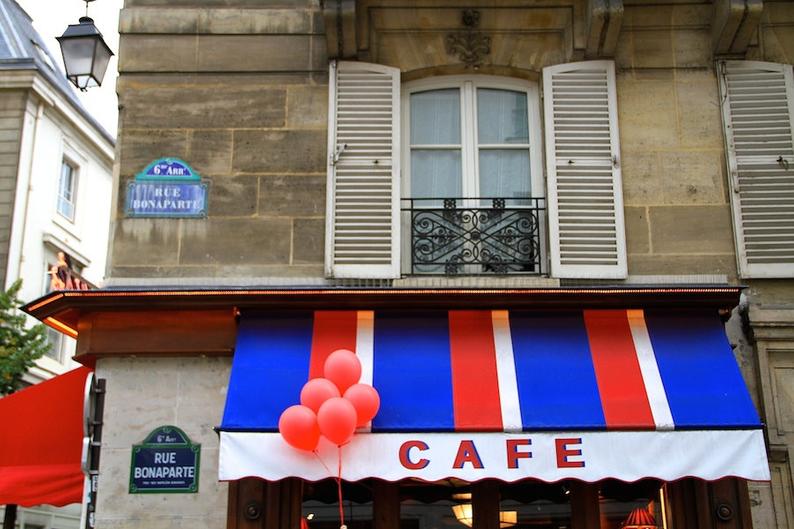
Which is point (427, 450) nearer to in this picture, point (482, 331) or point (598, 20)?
point (482, 331)

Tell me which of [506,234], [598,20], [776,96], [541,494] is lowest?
[541,494]

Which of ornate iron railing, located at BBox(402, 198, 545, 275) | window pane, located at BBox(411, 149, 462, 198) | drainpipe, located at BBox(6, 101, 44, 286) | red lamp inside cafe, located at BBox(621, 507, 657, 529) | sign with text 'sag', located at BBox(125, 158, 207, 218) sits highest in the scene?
drainpipe, located at BBox(6, 101, 44, 286)

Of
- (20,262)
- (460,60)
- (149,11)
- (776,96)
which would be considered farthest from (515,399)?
(20,262)

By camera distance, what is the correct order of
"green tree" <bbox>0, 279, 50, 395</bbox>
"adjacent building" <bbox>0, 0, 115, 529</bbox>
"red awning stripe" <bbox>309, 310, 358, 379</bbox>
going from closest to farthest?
"red awning stripe" <bbox>309, 310, 358, 379</bbox>, "green tree" <bbox>0, 279, 50, 395</bbox>, "adjacent building" <bbox>0, 0, 115, 529</bbox>

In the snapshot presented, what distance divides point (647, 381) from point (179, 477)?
3.72 m

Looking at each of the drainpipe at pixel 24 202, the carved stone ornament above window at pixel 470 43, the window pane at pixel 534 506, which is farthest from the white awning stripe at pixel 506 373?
the drainpipe at pixel 24 202

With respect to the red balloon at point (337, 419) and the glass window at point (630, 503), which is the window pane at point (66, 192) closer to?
the red balloon at point (337, 419)

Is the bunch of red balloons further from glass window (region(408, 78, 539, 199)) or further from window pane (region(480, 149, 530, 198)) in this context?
window pane (region(480, 149, 530, 198))

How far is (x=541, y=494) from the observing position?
25.3ft

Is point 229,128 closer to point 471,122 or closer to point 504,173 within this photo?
point 471,122

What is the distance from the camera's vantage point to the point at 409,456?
6.68m

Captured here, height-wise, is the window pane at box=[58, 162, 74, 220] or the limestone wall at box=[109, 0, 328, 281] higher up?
the window pane at box=[58, 162, 74, 220]

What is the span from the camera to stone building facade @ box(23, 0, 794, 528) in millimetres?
7781

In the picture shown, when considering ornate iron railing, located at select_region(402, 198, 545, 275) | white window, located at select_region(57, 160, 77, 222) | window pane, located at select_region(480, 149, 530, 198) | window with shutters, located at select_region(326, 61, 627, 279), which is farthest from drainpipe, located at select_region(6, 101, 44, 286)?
window pane, located at select_region(480, 149, 530, 198)
